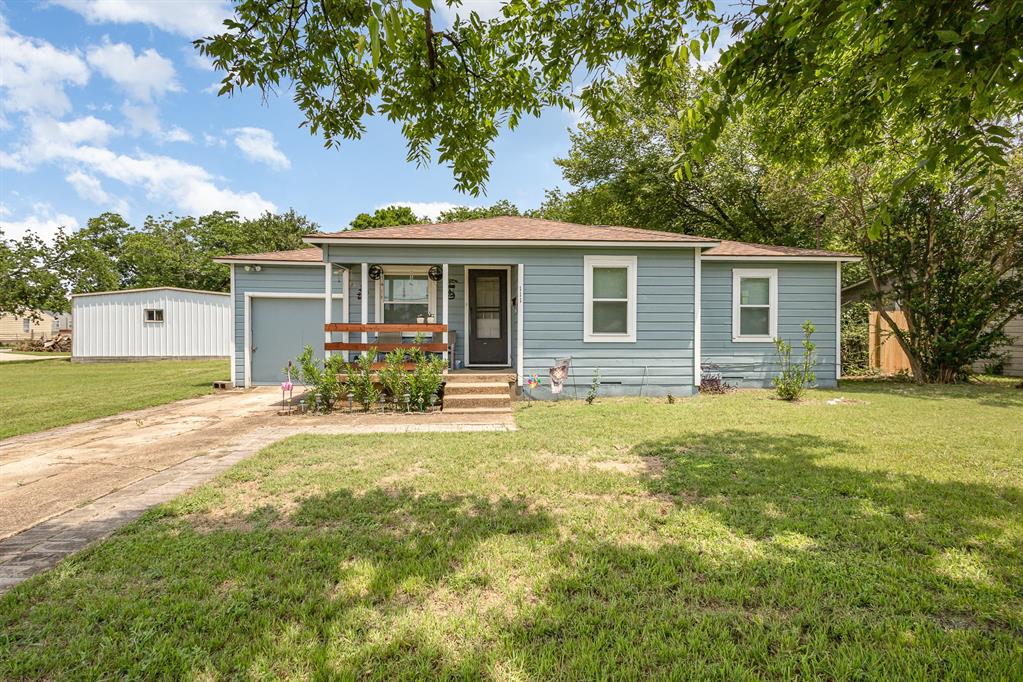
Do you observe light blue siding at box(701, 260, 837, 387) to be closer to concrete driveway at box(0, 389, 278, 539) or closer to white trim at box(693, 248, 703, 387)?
white trim at box(693, 248, 703, 387)

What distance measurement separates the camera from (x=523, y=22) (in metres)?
3.41

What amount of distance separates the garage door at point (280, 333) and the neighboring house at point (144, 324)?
9.36 m

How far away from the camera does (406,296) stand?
966 cm

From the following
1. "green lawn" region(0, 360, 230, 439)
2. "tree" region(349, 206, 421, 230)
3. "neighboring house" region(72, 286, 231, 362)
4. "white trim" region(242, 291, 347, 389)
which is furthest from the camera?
"tree" region(349, 206, 421, 230)

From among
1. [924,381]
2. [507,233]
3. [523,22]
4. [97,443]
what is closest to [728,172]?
[924,381]

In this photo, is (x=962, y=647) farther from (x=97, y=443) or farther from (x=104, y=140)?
(x=104, y=140)

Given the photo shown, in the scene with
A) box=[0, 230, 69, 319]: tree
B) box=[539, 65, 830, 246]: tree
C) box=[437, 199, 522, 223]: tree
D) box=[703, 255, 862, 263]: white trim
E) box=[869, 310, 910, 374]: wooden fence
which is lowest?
box=[869, 310, 910, 374]: wooden fence

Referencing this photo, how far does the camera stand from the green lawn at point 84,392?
277 inches

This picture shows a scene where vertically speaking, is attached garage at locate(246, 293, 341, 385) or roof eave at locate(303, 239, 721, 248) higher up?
roof eave at locate(303, 239, 721, 248)

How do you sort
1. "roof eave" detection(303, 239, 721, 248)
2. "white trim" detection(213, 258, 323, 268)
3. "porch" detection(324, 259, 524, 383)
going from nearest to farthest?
"roof eave" detection(303, 239, 721, 248) < "porch" detection(324, 259, 524, 383) < "white trim" detection(213, 258, 323, 268)

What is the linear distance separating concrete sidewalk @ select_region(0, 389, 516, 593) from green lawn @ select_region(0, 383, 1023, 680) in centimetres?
37

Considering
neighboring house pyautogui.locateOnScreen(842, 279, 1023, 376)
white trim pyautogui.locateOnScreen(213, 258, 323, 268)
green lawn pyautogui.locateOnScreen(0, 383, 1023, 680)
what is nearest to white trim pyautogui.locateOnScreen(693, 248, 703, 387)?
green lawn pyautogui.locateOnScreen(0, 383, 1023, 680)

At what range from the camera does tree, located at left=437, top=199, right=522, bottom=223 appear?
36.2 m

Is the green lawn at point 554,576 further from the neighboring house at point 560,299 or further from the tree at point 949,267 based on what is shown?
the tree at point 949,267
